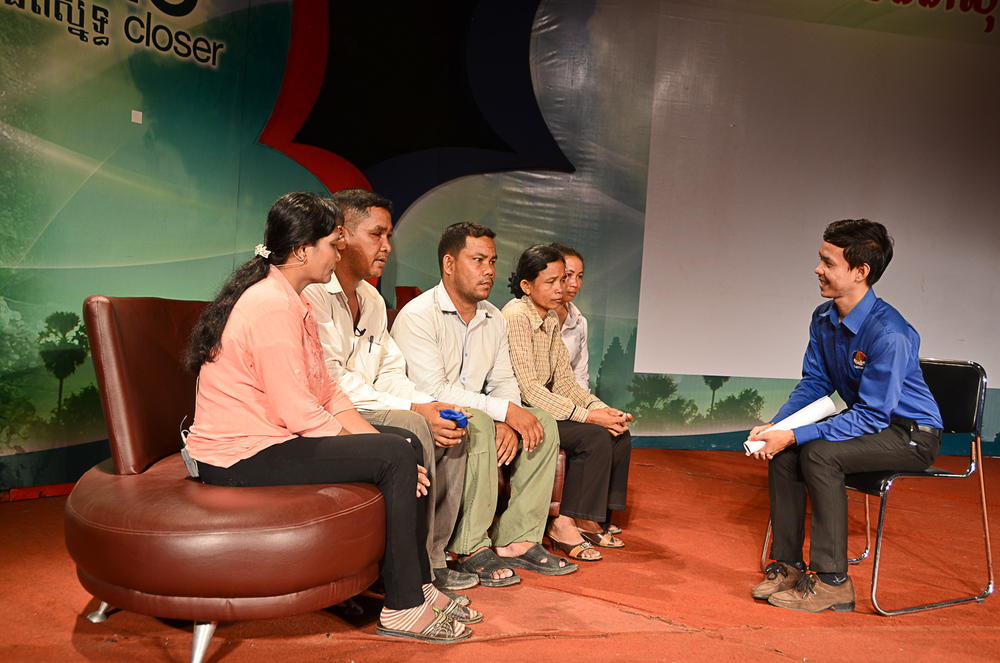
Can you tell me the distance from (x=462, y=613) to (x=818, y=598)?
1.30 metres

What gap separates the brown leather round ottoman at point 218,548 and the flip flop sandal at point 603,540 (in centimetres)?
148

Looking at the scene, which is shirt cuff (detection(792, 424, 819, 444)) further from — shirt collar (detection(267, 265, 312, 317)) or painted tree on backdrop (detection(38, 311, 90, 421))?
painted tree on backdrop (detection(38, 311, 90, 421))

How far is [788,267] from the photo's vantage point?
5.94 m


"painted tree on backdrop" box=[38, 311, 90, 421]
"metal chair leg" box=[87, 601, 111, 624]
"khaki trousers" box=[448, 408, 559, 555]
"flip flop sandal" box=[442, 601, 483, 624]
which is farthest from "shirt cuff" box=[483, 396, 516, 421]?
"painted tree on backdrop" box=[38, 311, 90, 421]

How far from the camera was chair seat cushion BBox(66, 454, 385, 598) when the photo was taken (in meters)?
1.81

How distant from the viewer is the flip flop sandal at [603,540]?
127 inches

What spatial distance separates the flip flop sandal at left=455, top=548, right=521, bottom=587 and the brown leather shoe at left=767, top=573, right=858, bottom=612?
97 cm

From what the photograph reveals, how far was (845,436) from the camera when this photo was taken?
8.86 ft

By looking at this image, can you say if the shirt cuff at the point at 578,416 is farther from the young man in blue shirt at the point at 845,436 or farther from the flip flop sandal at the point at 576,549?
the young man in blue shirt at the point at 845,436

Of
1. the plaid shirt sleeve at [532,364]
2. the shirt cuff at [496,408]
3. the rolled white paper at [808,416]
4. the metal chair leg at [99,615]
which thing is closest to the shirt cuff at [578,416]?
the plaid shirt sleeve at [532,364]

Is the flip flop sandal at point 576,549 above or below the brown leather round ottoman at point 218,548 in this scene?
below

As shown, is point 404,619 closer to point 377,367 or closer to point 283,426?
point 283,426

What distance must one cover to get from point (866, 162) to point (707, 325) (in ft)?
6.35

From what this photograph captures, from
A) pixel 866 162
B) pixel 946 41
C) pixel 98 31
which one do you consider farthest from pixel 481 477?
pixel 946 41
